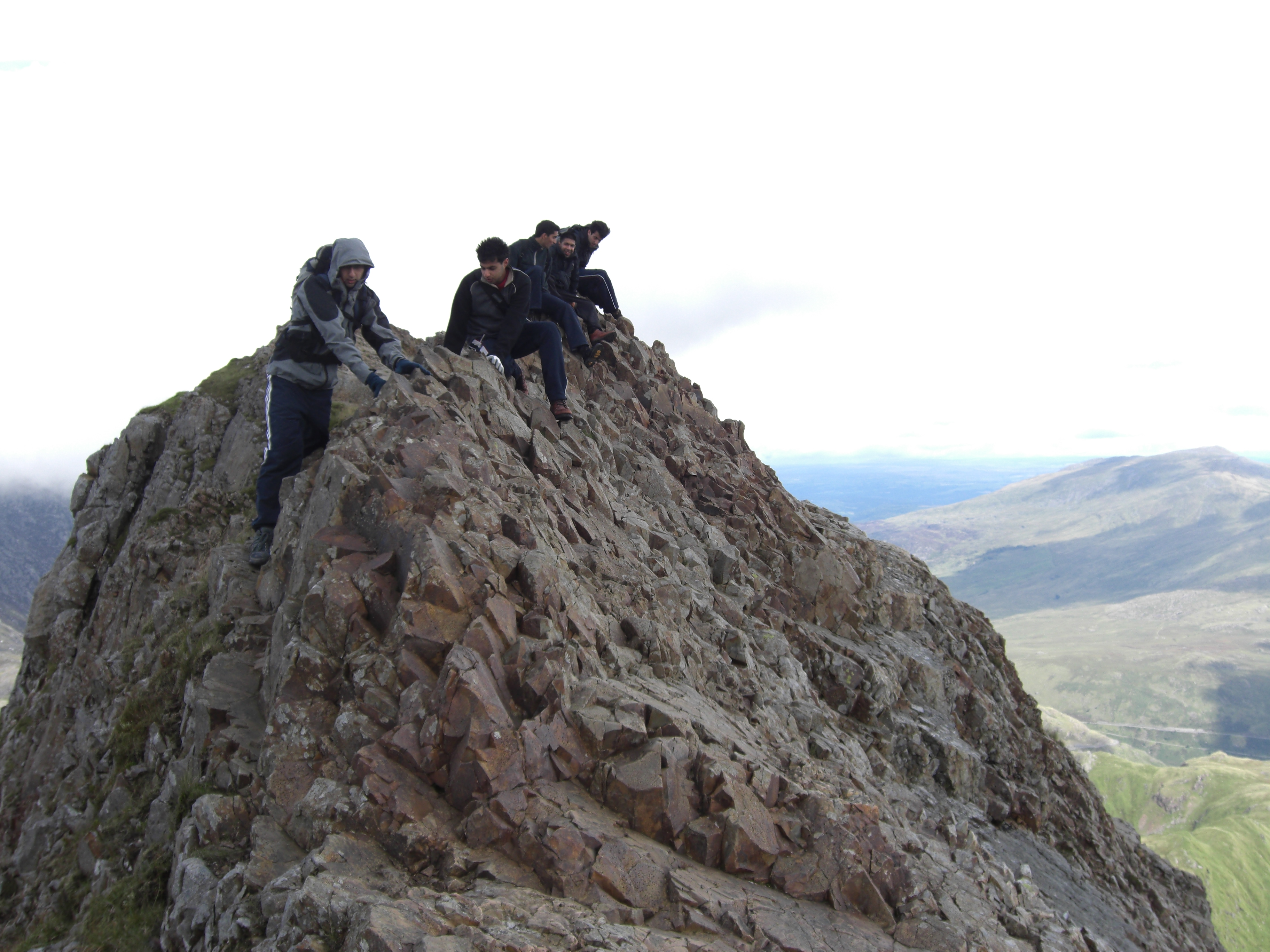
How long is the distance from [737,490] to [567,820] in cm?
1901

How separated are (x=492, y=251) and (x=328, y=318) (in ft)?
17.1

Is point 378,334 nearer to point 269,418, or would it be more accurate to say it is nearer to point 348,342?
point 348,342

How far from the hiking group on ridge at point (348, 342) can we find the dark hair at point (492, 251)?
27 millimetres

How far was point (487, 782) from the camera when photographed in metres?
9.23

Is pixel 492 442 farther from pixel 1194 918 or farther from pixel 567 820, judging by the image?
pixel 1194 918

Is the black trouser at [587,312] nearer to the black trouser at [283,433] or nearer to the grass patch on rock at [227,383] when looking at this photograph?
the grass patch on rock at [227,383]

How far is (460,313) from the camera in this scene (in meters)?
19.5

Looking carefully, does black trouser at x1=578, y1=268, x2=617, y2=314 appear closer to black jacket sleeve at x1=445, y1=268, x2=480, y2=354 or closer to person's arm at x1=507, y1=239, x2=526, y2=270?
person's arm at x1=507, y1=239, x2=526, y2=270

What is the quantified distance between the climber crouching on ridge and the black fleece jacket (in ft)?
12.1

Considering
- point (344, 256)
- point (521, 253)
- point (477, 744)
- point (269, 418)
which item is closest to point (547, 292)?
point (521, 253)

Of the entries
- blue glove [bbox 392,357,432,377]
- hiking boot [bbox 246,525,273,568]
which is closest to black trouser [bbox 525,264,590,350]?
blue glove [bbox 392,357,432,377]

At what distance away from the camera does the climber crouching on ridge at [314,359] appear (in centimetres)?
1411

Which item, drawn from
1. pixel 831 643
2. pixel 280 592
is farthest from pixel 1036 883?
pixel 280 592

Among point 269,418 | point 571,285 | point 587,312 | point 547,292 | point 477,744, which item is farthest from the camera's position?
point 587,312
